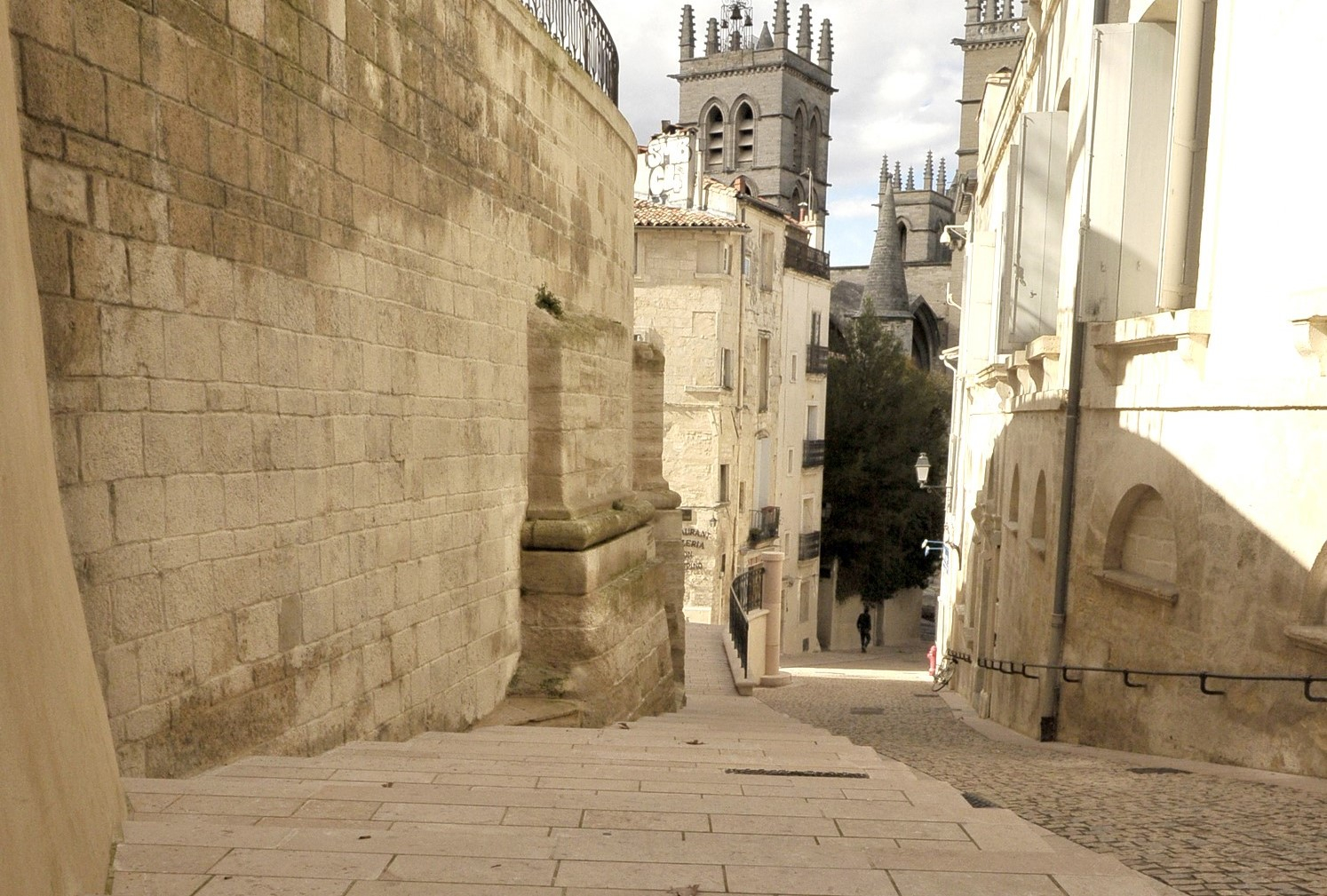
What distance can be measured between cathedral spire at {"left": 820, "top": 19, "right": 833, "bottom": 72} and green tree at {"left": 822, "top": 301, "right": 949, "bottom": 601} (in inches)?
1412

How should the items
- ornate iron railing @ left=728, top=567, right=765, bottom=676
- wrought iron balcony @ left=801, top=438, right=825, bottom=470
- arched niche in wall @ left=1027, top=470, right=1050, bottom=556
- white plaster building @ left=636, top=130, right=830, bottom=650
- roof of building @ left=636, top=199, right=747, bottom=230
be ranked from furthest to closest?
wrought iron balcony @ left=801, top=438, right=825, bottom=470 → white plaster building @ left=636, top=130, right=830, bottom=650 → roof of building @ left=636, top=199, right=747, bottom=230 → ornate iron railing @ left=728, top=567, right=765, bottom=676 → arched niche in wall @ left=1027, top=470, right=1050, bottom=556

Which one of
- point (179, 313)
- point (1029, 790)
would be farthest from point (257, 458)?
point (1029, 790)

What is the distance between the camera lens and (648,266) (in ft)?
93.0

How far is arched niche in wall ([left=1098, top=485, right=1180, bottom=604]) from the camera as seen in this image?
8.21m

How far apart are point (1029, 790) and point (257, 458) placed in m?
4.25

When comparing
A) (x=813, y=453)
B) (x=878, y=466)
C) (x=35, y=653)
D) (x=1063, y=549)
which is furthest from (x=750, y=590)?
(x=878, y=466)

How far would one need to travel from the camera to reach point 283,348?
194 inches

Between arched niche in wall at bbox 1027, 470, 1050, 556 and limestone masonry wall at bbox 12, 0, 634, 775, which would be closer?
limestone masonry wall at bbox 12, 0, 634, 775

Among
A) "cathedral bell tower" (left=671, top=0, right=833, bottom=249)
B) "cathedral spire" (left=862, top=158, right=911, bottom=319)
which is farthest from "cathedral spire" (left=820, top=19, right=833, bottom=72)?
"cathedral spire" (left=862, top=158, right=911, bottom=319)

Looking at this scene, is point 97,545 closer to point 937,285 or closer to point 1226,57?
point 1226,57

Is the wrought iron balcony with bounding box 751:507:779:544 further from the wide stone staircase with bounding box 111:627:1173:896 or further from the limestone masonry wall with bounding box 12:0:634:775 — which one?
the wide stone staircase with bounding box 111:627:1173:896

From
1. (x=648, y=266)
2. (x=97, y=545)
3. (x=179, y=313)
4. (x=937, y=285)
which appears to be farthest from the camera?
(x=937, y=285)

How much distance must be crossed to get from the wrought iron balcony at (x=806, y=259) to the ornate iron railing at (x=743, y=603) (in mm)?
15272

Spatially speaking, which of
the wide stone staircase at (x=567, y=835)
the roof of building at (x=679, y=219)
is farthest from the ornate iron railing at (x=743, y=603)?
the wide stone staircase at (x=567, y=835)
